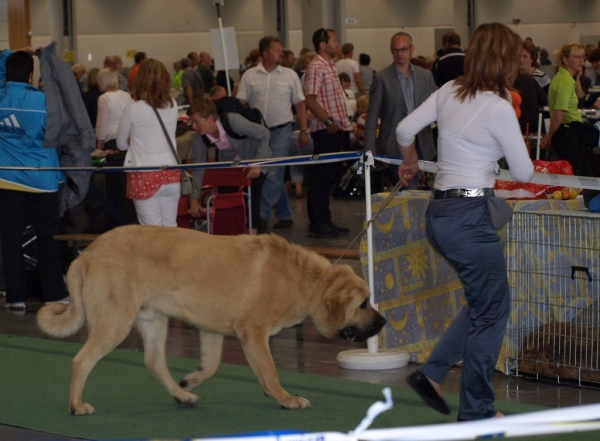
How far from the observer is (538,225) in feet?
19.2

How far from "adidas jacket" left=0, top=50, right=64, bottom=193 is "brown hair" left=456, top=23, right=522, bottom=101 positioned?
185 inches

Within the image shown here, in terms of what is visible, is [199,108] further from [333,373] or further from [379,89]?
[333,373]

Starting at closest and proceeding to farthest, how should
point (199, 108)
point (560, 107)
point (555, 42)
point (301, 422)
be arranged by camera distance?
point (301, 422) < point (199, 108) < point (560, 107) < point (555, 42)

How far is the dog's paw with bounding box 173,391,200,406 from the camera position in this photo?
18.0 feet

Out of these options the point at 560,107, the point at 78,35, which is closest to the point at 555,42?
the point at 78,35

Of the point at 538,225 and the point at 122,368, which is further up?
the point at 538,225

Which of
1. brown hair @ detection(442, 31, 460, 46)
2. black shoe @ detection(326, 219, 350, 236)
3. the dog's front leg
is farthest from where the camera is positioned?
black shoe @ detection(326, 219, 350, 236)

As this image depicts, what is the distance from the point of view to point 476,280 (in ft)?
14.9

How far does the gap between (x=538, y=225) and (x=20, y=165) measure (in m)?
4.33

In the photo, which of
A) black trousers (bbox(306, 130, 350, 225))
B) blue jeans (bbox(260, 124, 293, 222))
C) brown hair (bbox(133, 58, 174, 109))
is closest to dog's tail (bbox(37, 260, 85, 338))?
brown hair (bbox(133, 58, 174, 109))

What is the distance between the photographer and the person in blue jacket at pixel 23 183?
833 cm

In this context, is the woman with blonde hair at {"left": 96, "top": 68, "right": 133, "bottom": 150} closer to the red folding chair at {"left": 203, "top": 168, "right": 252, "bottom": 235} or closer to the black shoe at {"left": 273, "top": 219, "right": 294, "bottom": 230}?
the black shoe at {"left": 273, "top": 219, "right": 294, "bottom": 230}

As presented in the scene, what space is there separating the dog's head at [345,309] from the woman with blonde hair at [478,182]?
2.64ft

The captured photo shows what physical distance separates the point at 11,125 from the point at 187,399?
3.71 meters
